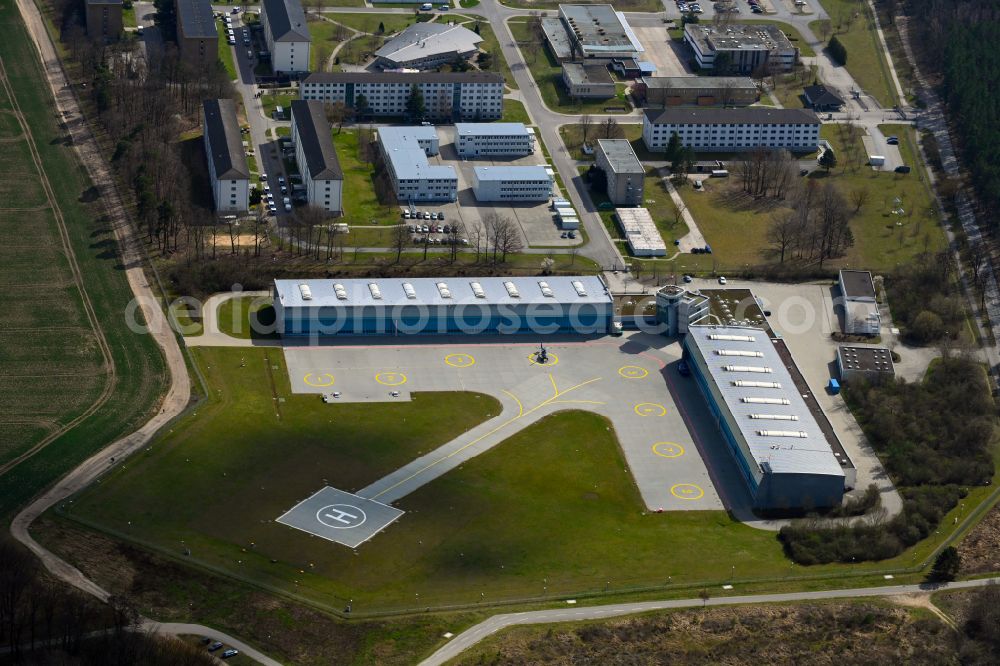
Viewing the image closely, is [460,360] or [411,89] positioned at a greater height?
[411,89]

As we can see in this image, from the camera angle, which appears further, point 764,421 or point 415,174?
point 415,174

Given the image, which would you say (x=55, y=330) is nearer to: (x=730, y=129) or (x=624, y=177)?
(x=624, y=177)

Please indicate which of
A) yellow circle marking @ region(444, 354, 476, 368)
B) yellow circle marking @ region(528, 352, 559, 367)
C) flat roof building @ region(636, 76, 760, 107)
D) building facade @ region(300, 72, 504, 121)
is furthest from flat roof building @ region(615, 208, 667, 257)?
flat roof building @ region(636, 76, 760, 107)

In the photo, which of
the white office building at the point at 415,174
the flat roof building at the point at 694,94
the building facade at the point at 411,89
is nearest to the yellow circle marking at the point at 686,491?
the white office building at the point at 415,174

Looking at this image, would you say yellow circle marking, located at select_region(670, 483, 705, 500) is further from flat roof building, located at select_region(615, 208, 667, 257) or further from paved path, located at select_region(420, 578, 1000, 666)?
flat roof building, located at select_region(615, 208, 667, 257)

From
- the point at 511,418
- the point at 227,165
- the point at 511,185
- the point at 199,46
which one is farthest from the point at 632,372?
the point at 199,46

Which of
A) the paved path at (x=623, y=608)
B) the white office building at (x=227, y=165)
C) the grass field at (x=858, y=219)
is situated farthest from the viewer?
the grass field at (x=858, y=219)

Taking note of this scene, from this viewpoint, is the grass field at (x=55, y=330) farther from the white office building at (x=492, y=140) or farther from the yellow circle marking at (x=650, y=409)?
the white office building at (x=492, y=140)
